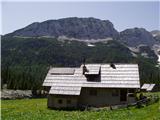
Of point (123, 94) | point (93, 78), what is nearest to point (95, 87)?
point (93, 78)

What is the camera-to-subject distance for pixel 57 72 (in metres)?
56.5

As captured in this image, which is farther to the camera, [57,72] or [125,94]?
[57,72]

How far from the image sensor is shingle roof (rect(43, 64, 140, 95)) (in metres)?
50.8

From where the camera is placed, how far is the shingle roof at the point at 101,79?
5084 centimetres

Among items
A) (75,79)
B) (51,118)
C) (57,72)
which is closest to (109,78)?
(75,79)

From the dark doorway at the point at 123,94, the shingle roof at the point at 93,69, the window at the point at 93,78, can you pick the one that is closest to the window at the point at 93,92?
the window at the point at 93,78

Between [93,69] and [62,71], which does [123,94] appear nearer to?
[93,69]

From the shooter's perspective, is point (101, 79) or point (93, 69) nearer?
point (101, 79)

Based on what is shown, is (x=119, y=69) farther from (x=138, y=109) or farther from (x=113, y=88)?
(x=138, y=109)

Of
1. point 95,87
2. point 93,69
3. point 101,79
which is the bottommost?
point 95,87

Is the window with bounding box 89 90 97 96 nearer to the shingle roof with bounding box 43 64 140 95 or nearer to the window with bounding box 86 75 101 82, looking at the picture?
the shingle roof with bounding box 43 64 140 95

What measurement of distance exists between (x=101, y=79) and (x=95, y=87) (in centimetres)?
174

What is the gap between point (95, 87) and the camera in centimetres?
5153

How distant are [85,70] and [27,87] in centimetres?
7684
